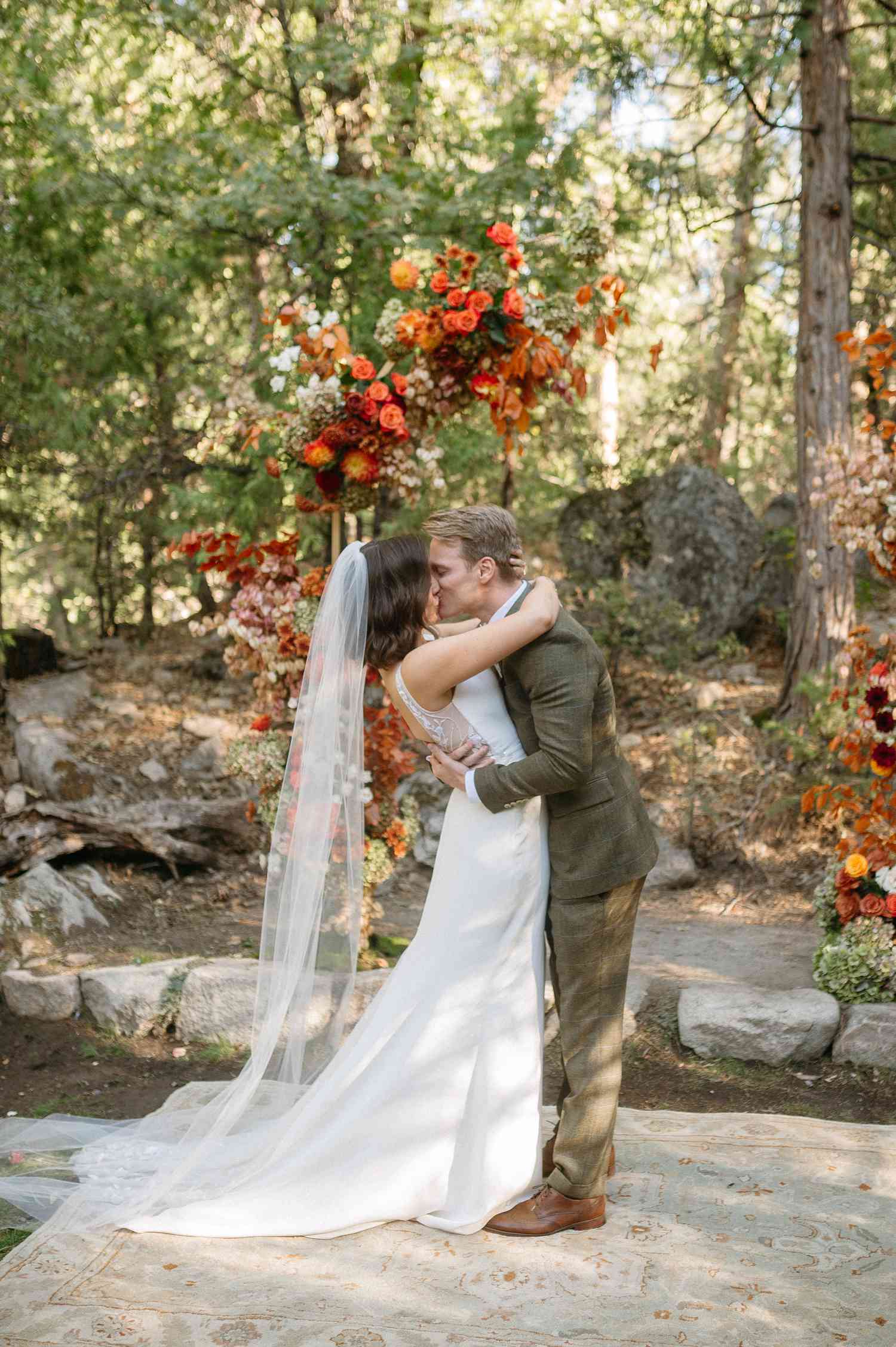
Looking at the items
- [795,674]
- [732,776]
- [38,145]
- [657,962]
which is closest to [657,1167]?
[657,962]

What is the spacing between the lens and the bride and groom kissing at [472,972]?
3.07 meters

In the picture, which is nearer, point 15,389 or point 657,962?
point 657,962

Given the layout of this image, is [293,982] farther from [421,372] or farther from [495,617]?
[421,372]

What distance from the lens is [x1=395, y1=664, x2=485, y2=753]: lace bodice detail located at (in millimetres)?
3150

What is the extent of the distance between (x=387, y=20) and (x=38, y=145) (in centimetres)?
301

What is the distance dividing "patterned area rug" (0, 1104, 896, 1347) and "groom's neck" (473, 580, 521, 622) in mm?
1713

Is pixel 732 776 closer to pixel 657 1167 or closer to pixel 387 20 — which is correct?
pixel 657 1167

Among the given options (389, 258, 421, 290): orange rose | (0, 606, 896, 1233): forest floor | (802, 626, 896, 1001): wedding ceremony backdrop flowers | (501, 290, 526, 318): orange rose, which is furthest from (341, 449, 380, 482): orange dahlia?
(0, 606, 896, 1233): forest floor

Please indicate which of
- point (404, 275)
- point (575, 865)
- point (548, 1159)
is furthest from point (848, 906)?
point (404, 275)

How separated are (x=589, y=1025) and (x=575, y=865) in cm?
45

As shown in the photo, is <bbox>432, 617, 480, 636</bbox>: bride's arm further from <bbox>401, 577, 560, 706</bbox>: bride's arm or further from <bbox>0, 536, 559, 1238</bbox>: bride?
<bbox>401, 577, 560, 706</bbox>: bride's arm

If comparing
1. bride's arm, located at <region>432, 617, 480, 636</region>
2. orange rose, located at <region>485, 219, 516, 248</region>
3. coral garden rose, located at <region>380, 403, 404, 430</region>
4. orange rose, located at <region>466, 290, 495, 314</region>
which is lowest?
bride's arm, located at <region>432, 617, 480, 636</region>

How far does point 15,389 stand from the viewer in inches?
348

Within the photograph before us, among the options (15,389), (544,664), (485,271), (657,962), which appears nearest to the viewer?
(544,664)
